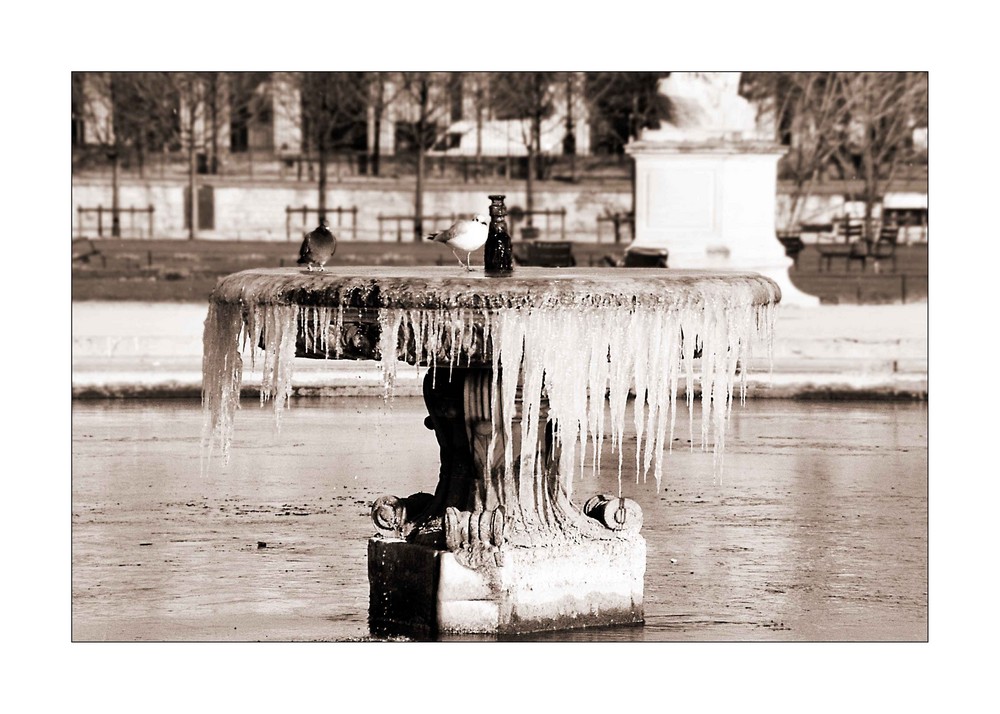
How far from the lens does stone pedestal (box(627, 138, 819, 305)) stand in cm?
1922

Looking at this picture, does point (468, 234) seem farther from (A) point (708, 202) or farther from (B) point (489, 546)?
→ (A) point (708, 202)

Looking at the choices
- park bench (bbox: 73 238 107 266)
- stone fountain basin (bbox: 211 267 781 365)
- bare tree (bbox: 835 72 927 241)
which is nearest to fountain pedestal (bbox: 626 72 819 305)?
park bench (bbox: 73 238 107 266)

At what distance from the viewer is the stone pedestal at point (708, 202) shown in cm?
1922

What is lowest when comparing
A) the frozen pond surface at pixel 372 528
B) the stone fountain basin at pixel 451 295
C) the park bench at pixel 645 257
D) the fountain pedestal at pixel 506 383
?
the frozen pond surface at pixel 372 528

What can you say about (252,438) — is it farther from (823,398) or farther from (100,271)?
(100,271)

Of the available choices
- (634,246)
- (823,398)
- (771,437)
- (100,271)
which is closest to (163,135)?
(100,271)

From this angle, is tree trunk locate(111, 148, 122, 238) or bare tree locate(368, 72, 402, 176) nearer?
tree trunk locate(111, 148, 122, 238)

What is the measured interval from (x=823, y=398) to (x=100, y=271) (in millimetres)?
10329

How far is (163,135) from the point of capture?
1148 inches

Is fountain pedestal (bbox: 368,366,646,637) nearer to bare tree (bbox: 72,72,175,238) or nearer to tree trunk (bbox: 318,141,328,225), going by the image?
tree trunk (bbox: 318,141,328,225)

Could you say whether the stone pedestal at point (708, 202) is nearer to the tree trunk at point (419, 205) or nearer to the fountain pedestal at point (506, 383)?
the tree trunk at point (419, 205)

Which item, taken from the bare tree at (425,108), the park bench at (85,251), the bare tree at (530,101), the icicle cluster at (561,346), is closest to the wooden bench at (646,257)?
the park bench at (85,251)

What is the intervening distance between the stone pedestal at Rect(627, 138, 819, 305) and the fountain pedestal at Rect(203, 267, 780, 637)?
12859mm

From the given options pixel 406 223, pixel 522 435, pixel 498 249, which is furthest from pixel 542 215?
pixel 522 435
